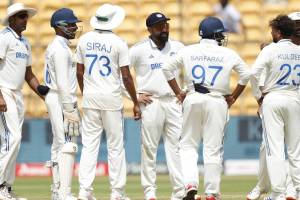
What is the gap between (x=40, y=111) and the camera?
1939 cm

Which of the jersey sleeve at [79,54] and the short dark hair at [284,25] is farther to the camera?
the jersey sleeve at [79,54]

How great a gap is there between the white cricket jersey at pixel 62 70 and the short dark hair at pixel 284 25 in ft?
7.48

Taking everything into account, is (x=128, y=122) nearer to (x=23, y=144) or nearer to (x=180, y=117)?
(x=23, y=144)

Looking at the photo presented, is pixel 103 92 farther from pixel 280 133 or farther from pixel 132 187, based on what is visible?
pixel 132 187

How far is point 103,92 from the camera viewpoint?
38.8 ft

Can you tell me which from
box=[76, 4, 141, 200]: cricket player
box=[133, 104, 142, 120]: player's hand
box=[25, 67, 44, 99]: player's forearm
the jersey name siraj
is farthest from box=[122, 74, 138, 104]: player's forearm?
box=[25, 67, 44, 99]: player's forearm

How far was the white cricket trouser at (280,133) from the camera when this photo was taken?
36.9 ft

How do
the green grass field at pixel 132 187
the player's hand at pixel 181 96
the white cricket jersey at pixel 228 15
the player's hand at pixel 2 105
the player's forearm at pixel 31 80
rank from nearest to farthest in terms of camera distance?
the player's hand at pixel 181 96
the player's hand at pixel 2 105
the player's forearm at pixel 31 80
the green grass field at pixel 132 187
the white cricket jersey at pixel 228 15

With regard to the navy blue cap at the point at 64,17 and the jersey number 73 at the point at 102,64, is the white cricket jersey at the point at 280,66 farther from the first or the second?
the navy blue cap at the point at 64,17

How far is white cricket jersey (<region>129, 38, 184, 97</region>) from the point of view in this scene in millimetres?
12336

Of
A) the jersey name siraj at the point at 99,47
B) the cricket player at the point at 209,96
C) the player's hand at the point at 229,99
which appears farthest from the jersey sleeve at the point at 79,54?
the player's hand at the point at 229,99

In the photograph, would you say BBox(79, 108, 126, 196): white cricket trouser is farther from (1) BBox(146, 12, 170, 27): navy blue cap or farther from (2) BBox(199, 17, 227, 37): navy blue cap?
(2) BBox(199, 17, 227, 37): navy blue cap

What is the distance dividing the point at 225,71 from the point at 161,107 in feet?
4.44

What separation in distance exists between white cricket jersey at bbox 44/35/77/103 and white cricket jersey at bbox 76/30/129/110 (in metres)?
0.16
